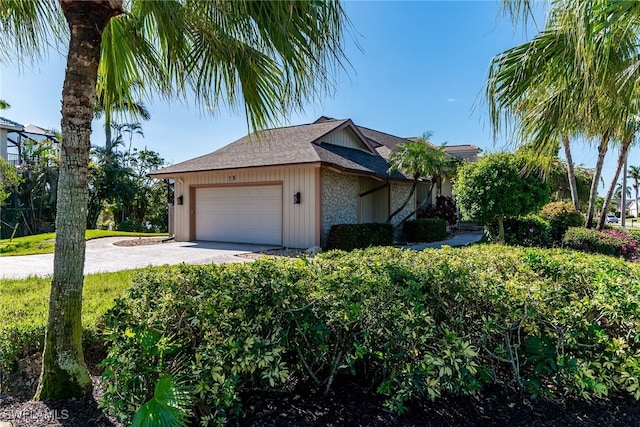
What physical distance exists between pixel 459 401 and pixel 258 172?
11477 mm

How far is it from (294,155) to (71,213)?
1007 cm

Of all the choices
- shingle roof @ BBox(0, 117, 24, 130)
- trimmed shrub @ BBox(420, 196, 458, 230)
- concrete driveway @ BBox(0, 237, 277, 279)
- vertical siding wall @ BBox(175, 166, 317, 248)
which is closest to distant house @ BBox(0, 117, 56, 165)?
shingle roof @ BBox(0, 117, 24, 130)

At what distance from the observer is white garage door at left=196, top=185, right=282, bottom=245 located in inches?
515

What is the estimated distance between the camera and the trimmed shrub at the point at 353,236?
11.9 m

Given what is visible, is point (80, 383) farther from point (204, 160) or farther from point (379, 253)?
point (204, 160)

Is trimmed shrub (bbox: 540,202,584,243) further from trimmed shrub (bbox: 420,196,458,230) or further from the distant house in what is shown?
the distant house

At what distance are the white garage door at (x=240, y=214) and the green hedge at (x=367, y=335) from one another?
33.4 ft

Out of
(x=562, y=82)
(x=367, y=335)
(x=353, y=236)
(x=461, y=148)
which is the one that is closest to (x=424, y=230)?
(x=353, y=236)

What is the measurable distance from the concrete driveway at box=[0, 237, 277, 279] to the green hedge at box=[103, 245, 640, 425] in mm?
6196

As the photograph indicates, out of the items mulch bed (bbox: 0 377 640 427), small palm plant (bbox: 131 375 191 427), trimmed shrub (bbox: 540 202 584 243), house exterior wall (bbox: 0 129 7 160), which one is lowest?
mulch bed (bbox: 0 377 640 427)

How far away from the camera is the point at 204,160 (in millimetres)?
15258

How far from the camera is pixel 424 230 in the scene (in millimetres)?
15273

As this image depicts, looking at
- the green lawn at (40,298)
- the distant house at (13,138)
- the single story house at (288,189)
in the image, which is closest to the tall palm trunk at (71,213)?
the green lawn at (40,298)

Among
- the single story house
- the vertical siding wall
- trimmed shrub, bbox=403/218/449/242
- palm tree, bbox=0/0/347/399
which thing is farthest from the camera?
trimmed shrub, bbox=403/218/449/242
